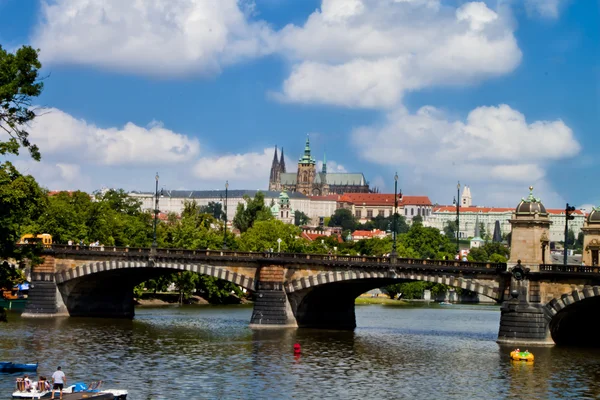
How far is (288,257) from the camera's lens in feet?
293

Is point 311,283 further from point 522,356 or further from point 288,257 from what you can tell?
point 522,356

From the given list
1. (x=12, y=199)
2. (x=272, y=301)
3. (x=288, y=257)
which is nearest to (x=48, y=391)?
(x=12, y=199)

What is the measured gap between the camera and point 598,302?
79.5 m

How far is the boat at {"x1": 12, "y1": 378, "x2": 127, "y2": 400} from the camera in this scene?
47994mm

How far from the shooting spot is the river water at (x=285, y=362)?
2205 inches

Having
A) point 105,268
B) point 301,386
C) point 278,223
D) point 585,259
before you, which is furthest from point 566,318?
point 278,223

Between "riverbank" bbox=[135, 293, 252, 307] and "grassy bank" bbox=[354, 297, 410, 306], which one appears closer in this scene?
"riverbank" bbox=[135, 293, 252, 307]

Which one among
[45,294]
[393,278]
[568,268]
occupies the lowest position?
[45,294]

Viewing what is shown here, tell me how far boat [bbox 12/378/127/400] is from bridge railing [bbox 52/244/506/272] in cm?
3757

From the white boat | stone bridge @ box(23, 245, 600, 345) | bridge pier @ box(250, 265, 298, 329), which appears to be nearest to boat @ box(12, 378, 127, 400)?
the white boat

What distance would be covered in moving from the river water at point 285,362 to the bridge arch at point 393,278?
148 inches

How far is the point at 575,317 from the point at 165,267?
1331 inches

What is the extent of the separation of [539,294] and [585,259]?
29.7 meters

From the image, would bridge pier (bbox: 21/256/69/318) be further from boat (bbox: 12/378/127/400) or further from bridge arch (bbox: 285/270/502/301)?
boat (bbox: 12/378/127/400)
